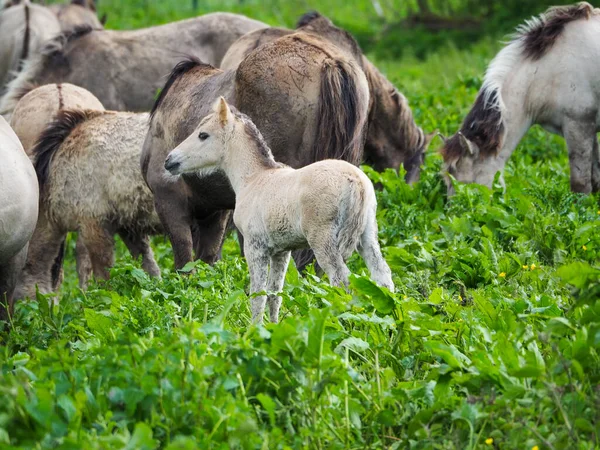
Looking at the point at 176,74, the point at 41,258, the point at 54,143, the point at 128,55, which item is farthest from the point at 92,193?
the point at 128,55

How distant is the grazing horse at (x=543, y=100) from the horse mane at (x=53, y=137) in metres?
3.21

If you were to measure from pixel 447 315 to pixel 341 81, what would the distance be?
2063 millimetres

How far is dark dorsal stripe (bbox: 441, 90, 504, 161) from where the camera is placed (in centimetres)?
895

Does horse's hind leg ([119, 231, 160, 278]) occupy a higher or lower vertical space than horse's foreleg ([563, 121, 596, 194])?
lower

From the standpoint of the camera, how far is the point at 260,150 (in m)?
5.88

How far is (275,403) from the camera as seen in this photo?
13.7ft

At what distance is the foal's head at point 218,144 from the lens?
5.88 m

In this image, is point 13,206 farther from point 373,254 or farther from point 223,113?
point 373,254

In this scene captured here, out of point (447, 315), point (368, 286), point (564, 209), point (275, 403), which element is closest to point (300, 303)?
point (368, 286)

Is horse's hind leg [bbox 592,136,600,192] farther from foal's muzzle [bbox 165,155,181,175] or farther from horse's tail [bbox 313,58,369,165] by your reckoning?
foal's muzzle [bbox 165,155,181,175]

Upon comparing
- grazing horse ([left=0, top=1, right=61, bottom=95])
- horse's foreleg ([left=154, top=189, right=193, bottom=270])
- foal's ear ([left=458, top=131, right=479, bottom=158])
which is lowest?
grazing horse ([left=0, top=1, right=61, bottom=95])

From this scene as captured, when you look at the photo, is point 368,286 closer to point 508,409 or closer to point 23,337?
point 508,409

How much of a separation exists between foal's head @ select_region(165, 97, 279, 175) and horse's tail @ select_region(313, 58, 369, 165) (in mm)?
913

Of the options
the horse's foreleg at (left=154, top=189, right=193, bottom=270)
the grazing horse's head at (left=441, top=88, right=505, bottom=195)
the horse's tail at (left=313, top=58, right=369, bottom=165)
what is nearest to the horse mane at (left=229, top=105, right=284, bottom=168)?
the horse's tail at (left=313, top=58, right=369, bottom=165)
